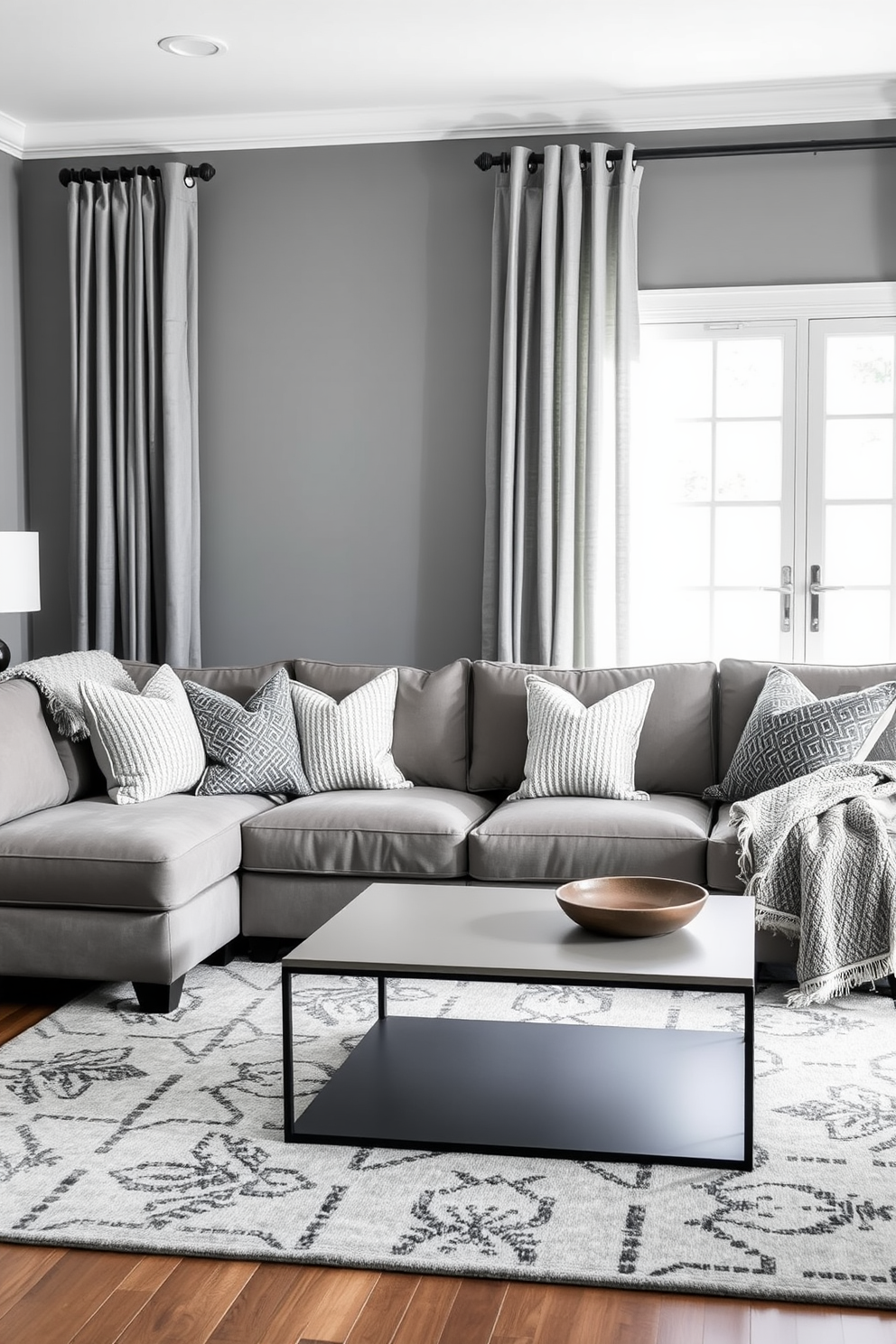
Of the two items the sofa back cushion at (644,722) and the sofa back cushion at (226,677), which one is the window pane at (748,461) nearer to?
the sofa back cushion at (644,722)

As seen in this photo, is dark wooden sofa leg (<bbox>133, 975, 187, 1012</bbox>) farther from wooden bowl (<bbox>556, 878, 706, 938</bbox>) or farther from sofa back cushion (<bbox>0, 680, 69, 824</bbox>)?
wooden bowl (<bbox>556, 878, 706, 938</bbox>)

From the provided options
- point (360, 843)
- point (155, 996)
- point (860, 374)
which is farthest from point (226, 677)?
point (860, 374)

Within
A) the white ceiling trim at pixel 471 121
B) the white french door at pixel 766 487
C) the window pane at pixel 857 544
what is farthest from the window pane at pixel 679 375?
the white ceiling trim at pixel 471 121

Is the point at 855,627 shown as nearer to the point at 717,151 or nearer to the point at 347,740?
the point at 717,151

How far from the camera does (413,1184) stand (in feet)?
7.34

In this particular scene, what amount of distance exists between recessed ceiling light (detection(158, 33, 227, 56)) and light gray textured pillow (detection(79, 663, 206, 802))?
2.12 meters

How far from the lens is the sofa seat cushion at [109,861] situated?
317cm

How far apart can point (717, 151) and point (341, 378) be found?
1622mm

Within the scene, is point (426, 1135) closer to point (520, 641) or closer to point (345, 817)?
point (345, 817)

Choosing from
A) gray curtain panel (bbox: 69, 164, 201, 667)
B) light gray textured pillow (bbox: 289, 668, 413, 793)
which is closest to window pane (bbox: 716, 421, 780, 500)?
light gray textured pillow (bbox: 289, 668, 413, 793)

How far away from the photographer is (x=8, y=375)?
505 cm

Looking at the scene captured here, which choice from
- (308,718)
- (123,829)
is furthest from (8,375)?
(123,829)

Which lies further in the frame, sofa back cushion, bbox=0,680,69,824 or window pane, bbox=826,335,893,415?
window pane, bbox=826,335,893,415

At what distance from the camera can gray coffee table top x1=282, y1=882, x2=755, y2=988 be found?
2.29 metres
